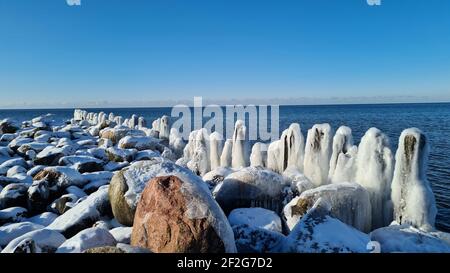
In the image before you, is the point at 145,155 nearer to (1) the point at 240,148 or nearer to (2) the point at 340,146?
(1) the point at 240,148

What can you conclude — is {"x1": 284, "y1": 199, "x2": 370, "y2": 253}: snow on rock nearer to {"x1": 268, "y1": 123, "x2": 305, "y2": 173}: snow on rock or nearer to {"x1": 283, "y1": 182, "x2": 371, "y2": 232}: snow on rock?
{"x1": 283, "y1": 182, "x2": 371, "y2": 232}: snow on rock

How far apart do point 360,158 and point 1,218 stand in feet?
32.6

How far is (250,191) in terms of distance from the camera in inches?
335

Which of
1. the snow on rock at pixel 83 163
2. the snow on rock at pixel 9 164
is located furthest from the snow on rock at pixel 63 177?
the snow on rock at pixel 9 164

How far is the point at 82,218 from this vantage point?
7.19 metres

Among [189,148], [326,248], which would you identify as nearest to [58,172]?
[189,148]

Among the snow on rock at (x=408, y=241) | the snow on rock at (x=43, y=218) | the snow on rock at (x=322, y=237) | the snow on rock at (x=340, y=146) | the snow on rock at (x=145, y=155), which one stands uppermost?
the snow on rock at (x=340, y=146)

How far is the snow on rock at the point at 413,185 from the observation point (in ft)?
22.5

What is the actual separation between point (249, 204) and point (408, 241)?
392 cm

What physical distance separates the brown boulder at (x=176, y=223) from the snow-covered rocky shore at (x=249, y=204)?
0.05 ft

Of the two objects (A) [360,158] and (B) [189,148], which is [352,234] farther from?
(B) [189,148]

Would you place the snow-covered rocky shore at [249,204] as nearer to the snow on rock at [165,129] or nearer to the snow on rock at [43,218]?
the snow on rock at [43,218]

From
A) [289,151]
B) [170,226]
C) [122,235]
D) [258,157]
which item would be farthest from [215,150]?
[170,226]

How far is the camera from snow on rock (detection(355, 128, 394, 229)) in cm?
778
